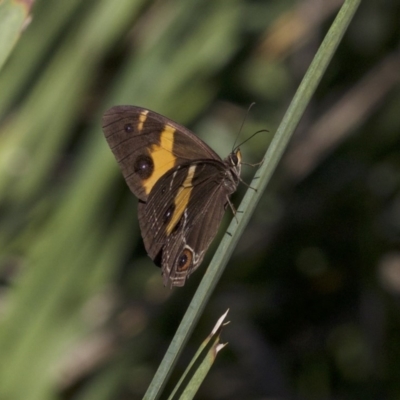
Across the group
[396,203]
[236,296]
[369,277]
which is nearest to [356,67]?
[396,203]

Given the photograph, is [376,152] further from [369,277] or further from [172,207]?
[172,207]

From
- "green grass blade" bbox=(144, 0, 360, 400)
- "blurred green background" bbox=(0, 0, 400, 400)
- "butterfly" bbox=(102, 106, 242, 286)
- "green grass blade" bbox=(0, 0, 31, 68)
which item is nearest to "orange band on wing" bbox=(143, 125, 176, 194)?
"butterfly" bbox=(102, 106, 242, 286)

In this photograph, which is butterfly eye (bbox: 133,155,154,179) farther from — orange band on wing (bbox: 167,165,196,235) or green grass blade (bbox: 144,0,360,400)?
green grass blade (bbox: 144,0,360,400)

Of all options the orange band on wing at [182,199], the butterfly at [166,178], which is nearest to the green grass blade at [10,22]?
the butterfly at [166,178]

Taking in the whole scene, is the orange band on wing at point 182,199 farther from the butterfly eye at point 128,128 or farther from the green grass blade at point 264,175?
the green grass blade at point 264,175

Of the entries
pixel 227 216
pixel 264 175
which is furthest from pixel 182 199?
pixel 264 175

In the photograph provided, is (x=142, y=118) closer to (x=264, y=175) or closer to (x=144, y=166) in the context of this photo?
(x=144, y=166)
